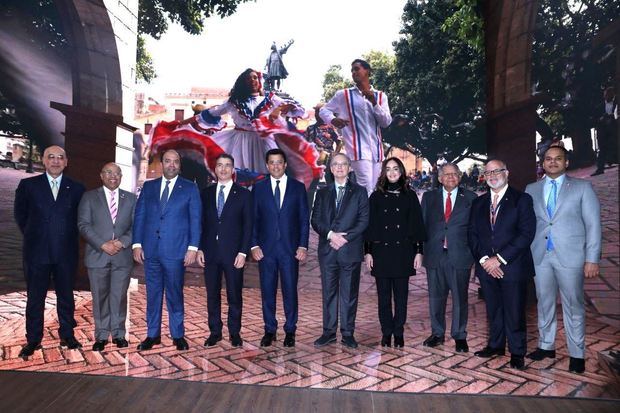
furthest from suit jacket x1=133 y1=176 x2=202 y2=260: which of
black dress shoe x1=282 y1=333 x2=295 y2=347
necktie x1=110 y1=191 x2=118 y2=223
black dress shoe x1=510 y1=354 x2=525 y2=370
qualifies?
black dress shoe x1=510 y1=354 x2=525 y2=370

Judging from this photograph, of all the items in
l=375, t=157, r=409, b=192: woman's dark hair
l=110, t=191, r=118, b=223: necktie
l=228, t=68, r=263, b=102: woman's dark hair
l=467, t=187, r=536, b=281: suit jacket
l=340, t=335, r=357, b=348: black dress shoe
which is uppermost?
l=228, t=68, r=263, b=102: woman's dark hair

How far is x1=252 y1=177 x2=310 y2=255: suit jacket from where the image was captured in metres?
3.55

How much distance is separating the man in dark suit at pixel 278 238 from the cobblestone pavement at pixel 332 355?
1.02 ft

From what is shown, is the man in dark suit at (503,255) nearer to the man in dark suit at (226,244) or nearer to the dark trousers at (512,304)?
the dark trousers at (512,304)

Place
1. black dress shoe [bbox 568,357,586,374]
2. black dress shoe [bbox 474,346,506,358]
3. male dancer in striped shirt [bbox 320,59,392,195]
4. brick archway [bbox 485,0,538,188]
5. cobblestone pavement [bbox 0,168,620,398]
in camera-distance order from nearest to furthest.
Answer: cobblestone pavement [bbox 0,168,620,398] → black dress shoe [bbox 568,357,586,374] → black dress shoe [bbox 474,346,506,358] → brick archway [bbox 485,0,538,188] → male dancer in striped shirt [bbox 320,59,392,195]

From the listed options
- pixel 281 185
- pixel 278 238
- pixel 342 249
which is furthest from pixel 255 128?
pixel 342 249

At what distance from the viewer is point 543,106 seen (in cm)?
439

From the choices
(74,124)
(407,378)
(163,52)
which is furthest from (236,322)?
(163,52)

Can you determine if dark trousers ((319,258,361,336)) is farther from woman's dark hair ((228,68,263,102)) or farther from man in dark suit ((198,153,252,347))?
woman's dark hair ((228,68,263,102))

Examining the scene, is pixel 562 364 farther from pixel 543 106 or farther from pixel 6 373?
pixel 6 373

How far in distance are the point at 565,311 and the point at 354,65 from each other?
3271 mm

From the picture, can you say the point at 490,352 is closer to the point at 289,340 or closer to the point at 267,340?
the point at 289,340

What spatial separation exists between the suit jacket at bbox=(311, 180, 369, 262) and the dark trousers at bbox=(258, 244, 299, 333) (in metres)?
0.30

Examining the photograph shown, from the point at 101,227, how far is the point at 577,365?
3.86 meters
